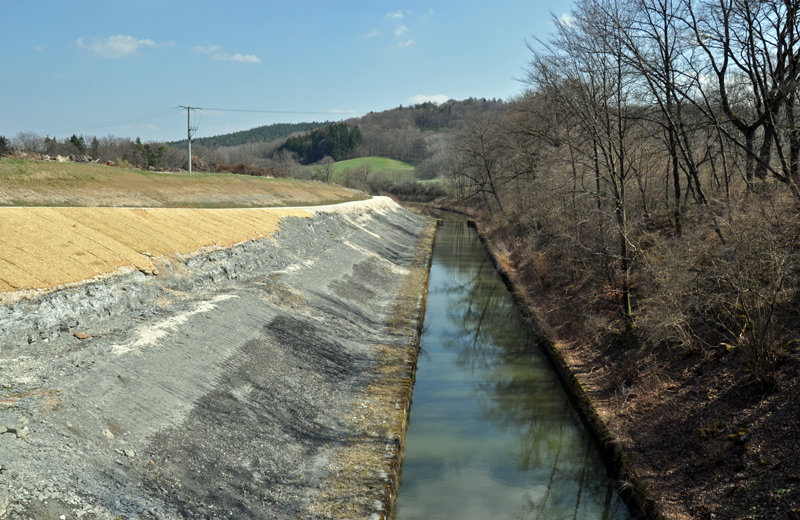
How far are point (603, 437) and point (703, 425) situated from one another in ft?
7.47

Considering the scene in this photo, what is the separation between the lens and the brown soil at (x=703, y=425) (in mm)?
8391

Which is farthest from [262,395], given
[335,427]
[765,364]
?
[765,364]

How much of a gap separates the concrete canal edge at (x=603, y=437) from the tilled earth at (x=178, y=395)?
457 cm

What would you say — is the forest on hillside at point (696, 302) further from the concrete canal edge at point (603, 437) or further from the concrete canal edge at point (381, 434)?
the concrete canal edge at point (381, 434)

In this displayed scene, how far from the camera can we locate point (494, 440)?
1312 centimetres

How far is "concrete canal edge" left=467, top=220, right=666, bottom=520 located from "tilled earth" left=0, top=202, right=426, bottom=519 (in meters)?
4.57

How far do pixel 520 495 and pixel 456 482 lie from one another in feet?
4.11

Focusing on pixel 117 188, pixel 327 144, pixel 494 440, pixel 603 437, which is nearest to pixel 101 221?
pixel 117 188

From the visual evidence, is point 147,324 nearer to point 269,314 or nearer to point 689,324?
point 269,314

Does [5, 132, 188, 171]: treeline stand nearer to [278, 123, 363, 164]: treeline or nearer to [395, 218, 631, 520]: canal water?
[395, 218, 631, 520]: canal water

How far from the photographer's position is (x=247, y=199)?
122 ft

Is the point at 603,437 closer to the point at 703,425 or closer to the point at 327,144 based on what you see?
the point at 703,425

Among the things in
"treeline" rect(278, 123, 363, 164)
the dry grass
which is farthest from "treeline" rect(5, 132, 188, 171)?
"treeline" rect(278, 123, 363, 164)

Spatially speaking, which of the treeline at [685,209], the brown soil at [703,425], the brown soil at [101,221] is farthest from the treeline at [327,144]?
the brown soil at [703,425]
